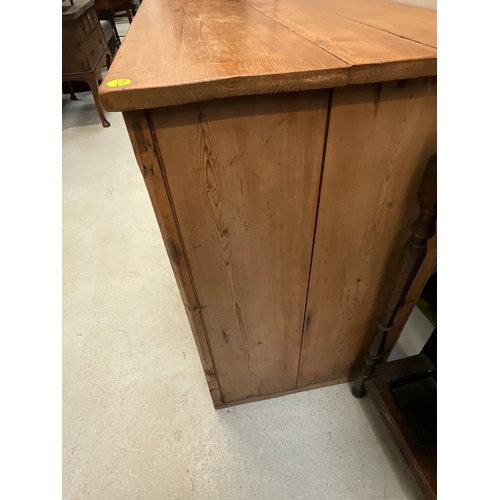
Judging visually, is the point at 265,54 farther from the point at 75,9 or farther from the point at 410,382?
the point at 75,9

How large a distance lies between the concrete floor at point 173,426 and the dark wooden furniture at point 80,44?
1667 millimetres

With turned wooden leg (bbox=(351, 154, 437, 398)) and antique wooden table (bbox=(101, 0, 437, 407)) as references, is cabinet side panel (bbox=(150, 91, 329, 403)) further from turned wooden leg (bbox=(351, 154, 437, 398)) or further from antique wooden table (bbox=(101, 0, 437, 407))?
turned wooden leg (bbox=(351, 154, 437, 398))

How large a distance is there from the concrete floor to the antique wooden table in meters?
0.35

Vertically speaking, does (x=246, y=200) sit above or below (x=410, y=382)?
above

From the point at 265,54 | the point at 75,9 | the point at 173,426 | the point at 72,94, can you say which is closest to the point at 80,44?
the point at 75,9

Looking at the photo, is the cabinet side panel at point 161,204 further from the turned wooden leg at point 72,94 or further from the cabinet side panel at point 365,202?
the turned wooden leg at point 72,94

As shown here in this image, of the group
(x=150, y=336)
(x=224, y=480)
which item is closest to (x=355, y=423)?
(x=224, y=480)

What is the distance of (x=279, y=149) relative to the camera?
526 millimetres

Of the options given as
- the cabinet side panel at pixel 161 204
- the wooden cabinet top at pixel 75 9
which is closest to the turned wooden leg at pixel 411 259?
the cabinet side panel at pixel 161 204

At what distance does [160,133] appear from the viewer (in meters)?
0.47

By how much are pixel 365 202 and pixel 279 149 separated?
22 centimetres

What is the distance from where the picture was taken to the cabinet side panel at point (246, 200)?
0.48 metres

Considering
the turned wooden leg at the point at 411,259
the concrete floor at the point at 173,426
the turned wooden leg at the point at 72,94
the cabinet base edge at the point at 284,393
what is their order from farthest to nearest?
the turned wooden leg at the point at 72,94 < the cabinet base edge at the point at 284,393 < the concrete floor at the point at 173,426 < the turned wooden leg at the point at 411,259
